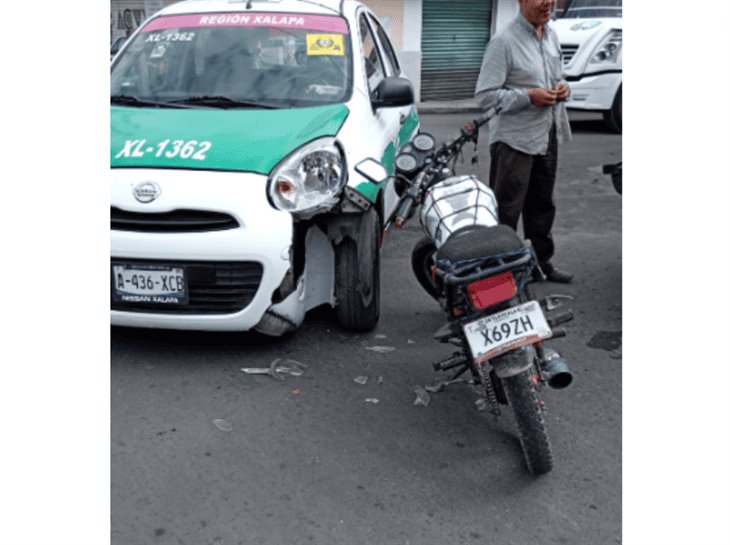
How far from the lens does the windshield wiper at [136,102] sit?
478 cm

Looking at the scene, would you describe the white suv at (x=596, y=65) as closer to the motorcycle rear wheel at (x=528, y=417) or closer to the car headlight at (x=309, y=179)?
the car headlight at (x=309, y=179)

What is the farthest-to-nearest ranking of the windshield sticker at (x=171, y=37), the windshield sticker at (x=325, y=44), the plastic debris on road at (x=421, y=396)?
the windshield sticker at (x=171, y=37) → the windshield sticker at (x=325, y=44) → the plastic debris on road at (x=421, y=396)

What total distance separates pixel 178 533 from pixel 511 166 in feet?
9.96

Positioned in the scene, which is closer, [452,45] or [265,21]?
[265,21]

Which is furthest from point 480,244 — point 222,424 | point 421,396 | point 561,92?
point 561,92

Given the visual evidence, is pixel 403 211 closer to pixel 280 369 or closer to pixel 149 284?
pixel 280 369

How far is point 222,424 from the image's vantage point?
11.7 feet

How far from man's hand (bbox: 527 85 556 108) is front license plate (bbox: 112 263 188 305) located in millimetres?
2224

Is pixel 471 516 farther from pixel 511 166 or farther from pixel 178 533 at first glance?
pixel 511 166

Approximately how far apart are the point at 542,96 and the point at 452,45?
1384 centimetres

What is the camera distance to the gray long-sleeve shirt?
4680 millimetres

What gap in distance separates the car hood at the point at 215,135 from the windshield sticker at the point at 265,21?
0.78 m

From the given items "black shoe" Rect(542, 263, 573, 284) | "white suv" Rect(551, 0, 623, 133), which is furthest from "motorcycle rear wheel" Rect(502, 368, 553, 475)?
"white suv" Rect(551, 0, 623, 133)

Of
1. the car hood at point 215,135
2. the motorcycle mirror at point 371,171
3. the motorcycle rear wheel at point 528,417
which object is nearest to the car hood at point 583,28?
the car hood at point 215,135
